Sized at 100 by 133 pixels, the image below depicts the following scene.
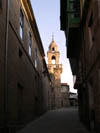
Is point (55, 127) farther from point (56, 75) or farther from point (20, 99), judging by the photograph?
point (56, 75)

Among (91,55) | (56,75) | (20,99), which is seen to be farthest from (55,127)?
(56,75)

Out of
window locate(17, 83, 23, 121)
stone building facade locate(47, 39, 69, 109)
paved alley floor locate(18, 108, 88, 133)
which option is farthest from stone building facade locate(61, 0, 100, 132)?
stone building facade locate(47, 39, 69, 109)

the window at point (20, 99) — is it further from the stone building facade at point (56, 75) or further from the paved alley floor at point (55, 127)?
the stone building facade at point (56, 75)

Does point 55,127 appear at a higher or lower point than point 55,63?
lower

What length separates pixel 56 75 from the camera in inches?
2215

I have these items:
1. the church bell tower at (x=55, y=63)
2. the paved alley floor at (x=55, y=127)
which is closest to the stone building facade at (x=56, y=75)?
the church bell tower at (x=55, y=63)

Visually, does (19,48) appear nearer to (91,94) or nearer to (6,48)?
(6,48)

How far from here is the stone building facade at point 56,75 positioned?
54.2 m

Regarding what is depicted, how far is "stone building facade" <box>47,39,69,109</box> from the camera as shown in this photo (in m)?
54.2

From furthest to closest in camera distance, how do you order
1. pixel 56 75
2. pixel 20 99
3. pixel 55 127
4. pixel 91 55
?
1. pixel 56 75
2. pixel 20 99
3. pixel 55 127
4. pixel 91 55

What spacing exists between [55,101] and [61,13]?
37937 mm

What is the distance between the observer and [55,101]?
174ft

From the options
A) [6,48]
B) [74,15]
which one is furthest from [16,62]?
[74,15]

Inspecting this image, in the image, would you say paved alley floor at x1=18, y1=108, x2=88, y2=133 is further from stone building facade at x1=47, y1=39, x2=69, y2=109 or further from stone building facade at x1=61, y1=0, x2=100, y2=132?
stone building facade at x1=47, y1=39, x2=69, y2=109
